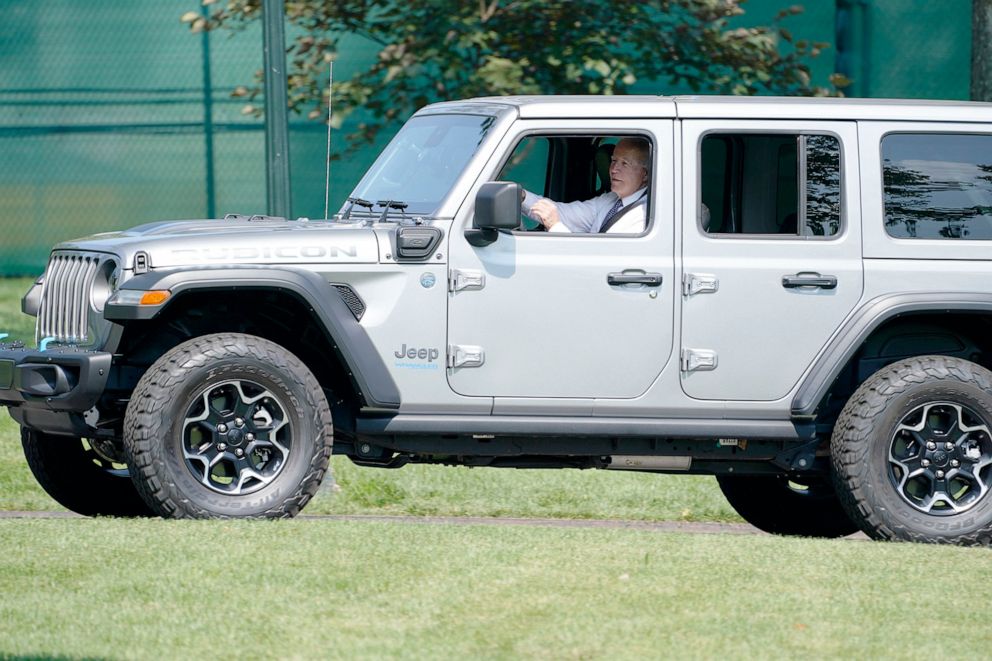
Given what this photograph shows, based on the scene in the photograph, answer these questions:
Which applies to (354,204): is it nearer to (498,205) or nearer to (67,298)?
(498,205)

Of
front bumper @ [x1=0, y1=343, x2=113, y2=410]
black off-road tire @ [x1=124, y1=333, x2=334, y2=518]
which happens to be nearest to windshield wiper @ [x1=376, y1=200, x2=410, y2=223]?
black off-road tire @ [x1=124, y1=333, x2=334, y2=518]

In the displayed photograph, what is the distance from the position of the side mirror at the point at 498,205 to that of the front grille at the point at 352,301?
1.99 feet

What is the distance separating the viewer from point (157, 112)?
20375 mm

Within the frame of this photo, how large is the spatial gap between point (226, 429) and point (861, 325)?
9.08 ft

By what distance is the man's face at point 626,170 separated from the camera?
7.25 meters

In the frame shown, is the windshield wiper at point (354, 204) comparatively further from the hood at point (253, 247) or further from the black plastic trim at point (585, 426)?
the black plastic trim at point (585, 426)

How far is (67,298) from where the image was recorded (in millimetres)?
7082

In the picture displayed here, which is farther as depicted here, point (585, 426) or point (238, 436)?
point (585, 426)

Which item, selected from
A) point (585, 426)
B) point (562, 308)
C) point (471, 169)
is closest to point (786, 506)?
point (585, 426)

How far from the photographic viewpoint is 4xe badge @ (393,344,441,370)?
687 cm

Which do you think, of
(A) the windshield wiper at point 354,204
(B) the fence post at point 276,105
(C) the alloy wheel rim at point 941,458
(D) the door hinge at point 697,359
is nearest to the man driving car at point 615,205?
(D) the door hinge at point 697,359

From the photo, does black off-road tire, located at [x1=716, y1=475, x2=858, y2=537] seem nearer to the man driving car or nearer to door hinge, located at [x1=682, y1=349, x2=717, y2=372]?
door hinge, located at [x1=682, y1=349, x2=717, y2=372]

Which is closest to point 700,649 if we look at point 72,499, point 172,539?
point 172,539

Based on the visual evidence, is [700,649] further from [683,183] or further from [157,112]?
[157,112]
